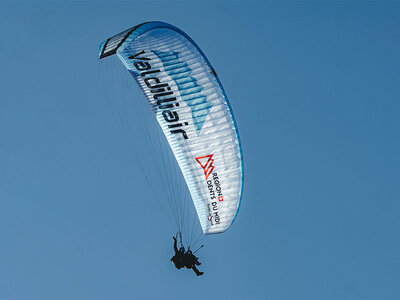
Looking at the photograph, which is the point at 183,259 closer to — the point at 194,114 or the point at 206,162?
the point at 206,162

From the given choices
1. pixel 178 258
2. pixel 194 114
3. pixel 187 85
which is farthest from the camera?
pixel 194 114

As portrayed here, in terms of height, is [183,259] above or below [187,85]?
below

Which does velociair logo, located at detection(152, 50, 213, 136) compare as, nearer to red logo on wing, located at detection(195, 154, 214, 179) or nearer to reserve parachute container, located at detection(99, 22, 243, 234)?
reserve parachute container, located at detection(99, 22, 243, 234)

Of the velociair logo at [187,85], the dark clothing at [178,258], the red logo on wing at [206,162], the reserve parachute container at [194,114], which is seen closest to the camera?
the reserve parachute container at [194,114]

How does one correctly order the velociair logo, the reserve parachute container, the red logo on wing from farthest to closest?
the red logo on wing, the velociair logo, the reserve parachute container

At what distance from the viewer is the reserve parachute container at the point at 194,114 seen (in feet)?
76.4

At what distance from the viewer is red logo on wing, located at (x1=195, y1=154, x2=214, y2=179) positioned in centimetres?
2438

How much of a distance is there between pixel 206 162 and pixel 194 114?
5.36 feet

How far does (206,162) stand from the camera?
2441cm

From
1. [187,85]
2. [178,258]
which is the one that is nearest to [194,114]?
[187,85]

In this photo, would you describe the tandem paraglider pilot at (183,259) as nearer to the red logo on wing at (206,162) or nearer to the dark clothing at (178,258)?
the dark clothing at (178,258)

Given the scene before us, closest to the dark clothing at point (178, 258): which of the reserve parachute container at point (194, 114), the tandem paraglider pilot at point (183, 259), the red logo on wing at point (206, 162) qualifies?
the tandem paraglider pilot at point (183, 259)

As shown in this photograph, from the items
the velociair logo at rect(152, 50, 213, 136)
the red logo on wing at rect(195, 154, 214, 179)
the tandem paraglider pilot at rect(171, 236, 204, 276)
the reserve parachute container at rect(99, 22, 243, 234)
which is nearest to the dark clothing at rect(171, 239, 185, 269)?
the tandem paraglider pilot at rect(171, 236, 204, 276)

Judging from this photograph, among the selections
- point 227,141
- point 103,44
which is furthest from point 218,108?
point 103,44
